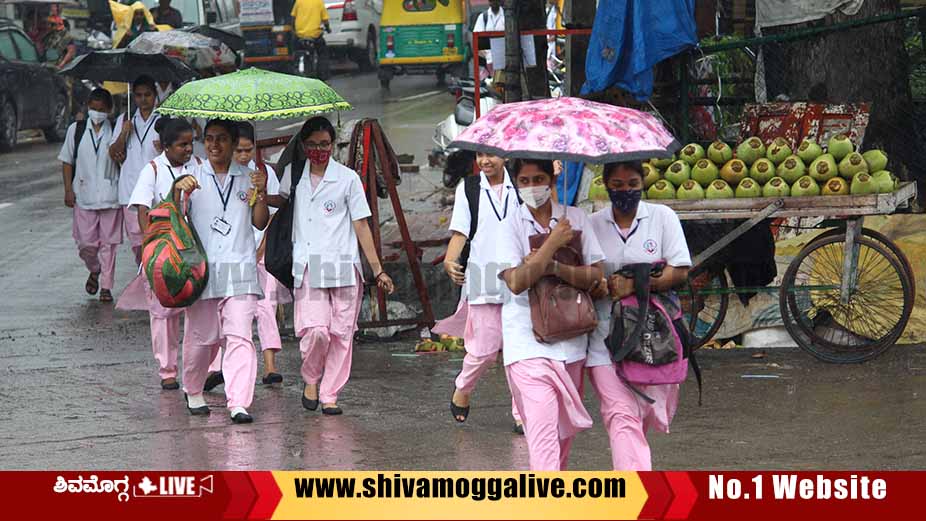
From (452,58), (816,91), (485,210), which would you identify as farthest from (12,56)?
(485,210)

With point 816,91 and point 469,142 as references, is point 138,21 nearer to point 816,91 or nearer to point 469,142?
point 816,91

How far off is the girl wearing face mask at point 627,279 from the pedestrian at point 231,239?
8.87 feet

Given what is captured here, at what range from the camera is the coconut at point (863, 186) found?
29.5 ft

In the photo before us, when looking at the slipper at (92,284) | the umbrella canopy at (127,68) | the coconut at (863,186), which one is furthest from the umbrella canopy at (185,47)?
the coconut at (863,186)

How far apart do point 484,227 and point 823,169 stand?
3215mm

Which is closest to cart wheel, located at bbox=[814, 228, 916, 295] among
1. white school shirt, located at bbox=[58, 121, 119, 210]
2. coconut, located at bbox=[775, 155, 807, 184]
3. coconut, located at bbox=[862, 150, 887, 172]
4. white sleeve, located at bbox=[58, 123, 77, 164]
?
coconut, located at bbox=[862, 150, 887, 172]

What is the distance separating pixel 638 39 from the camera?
32.8ft

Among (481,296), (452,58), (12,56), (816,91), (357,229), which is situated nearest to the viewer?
(481,296)

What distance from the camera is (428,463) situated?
738cm

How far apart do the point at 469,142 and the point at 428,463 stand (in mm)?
2113

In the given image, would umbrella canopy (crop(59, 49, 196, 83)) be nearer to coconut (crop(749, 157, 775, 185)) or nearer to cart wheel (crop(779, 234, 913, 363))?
coconut (crop(749, 157, 775, 185))

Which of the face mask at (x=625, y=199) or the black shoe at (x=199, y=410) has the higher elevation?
the face mask at (x=625, y=199)

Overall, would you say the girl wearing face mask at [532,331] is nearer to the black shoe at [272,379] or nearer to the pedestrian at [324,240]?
the pedestrian at [324,240]

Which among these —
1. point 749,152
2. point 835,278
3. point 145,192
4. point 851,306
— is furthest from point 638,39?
point 145,192
